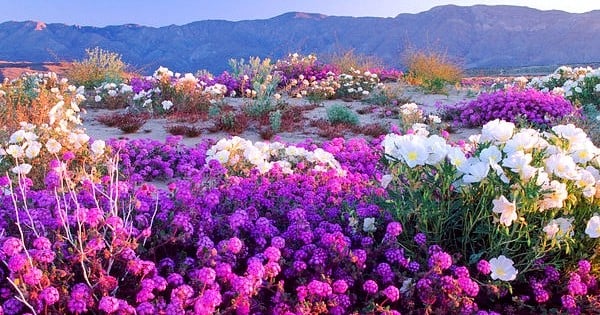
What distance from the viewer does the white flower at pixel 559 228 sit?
2.91 m

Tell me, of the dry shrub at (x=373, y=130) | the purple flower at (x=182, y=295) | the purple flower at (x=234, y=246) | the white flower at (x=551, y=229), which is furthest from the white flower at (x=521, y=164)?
the dry shrub at (x=373, y=130)

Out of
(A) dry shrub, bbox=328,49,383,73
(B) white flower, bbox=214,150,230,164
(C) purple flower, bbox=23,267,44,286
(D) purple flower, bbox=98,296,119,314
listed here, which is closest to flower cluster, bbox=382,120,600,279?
(D) purple flower, bbox=98,296,119,314

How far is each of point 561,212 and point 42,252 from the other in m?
2.57

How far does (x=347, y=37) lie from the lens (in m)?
119

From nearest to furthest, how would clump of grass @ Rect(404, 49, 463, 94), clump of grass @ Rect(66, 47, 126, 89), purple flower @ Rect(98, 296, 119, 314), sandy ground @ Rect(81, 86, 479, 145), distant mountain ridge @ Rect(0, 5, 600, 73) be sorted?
purple flower @ Rect(98, 296, 119, 314) < sandy ground @ Rect(81, 86, 479, 145) < clump of grass @ Rect(66, 47, 126, 89) < clump of grass @ Rect(404, 49, 463, 94) < distant mountain ridge @ Rect(0, 5, 600, 73)

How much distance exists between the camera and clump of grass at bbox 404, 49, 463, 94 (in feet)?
52.2

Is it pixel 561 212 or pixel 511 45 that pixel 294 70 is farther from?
pixel 511 45

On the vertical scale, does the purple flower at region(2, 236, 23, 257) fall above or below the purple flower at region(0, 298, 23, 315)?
above

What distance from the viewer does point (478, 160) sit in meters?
3.08

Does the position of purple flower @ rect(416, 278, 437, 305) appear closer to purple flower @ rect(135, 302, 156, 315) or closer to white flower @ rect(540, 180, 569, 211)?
white flower @ rect(540, 180, 569, 211)

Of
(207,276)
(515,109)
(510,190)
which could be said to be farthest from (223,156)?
(515,109)

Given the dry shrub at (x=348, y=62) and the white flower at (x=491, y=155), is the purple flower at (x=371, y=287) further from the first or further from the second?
the dry shrub at (x=348, y=62)

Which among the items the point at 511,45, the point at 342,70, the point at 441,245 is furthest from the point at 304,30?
the point at 441,245

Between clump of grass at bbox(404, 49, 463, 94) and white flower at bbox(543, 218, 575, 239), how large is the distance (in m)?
12.9
